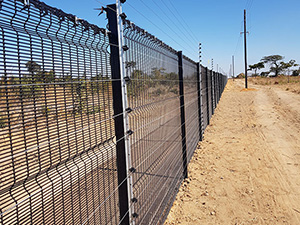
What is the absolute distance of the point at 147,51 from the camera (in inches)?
97.3

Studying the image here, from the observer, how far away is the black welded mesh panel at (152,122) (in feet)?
6.89

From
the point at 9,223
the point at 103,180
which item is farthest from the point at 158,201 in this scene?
the point at 9,223

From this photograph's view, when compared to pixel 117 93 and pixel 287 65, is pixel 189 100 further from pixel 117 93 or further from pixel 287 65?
pixel 287 65

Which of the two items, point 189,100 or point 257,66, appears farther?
point 257,66

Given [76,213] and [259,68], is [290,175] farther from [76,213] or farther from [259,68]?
[259,68]

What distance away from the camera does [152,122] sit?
2.56m

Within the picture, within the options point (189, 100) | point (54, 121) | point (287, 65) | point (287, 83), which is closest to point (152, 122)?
point (54, 121)

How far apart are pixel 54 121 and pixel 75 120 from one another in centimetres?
14

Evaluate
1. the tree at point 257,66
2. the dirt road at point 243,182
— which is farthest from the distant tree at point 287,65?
the dirt road at point 243,182

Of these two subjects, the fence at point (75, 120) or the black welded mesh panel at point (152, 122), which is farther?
the black welded mesh panel at point (152, 122)

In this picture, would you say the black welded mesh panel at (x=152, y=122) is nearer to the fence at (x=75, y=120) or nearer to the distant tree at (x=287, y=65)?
the fence at (x=75, y=120)

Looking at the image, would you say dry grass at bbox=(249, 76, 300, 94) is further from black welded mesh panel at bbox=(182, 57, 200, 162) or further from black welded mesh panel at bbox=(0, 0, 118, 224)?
black welded mesh panel at bbox=(0, 0, 118, 224)

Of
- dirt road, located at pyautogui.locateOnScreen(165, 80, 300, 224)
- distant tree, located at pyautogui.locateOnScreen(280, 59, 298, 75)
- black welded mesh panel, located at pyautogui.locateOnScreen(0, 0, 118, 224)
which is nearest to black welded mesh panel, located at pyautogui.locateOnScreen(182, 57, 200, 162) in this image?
dirt road, located at pyautogui.locateOnScreen(165, 80, 300, 224)

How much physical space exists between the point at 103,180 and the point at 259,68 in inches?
3453
